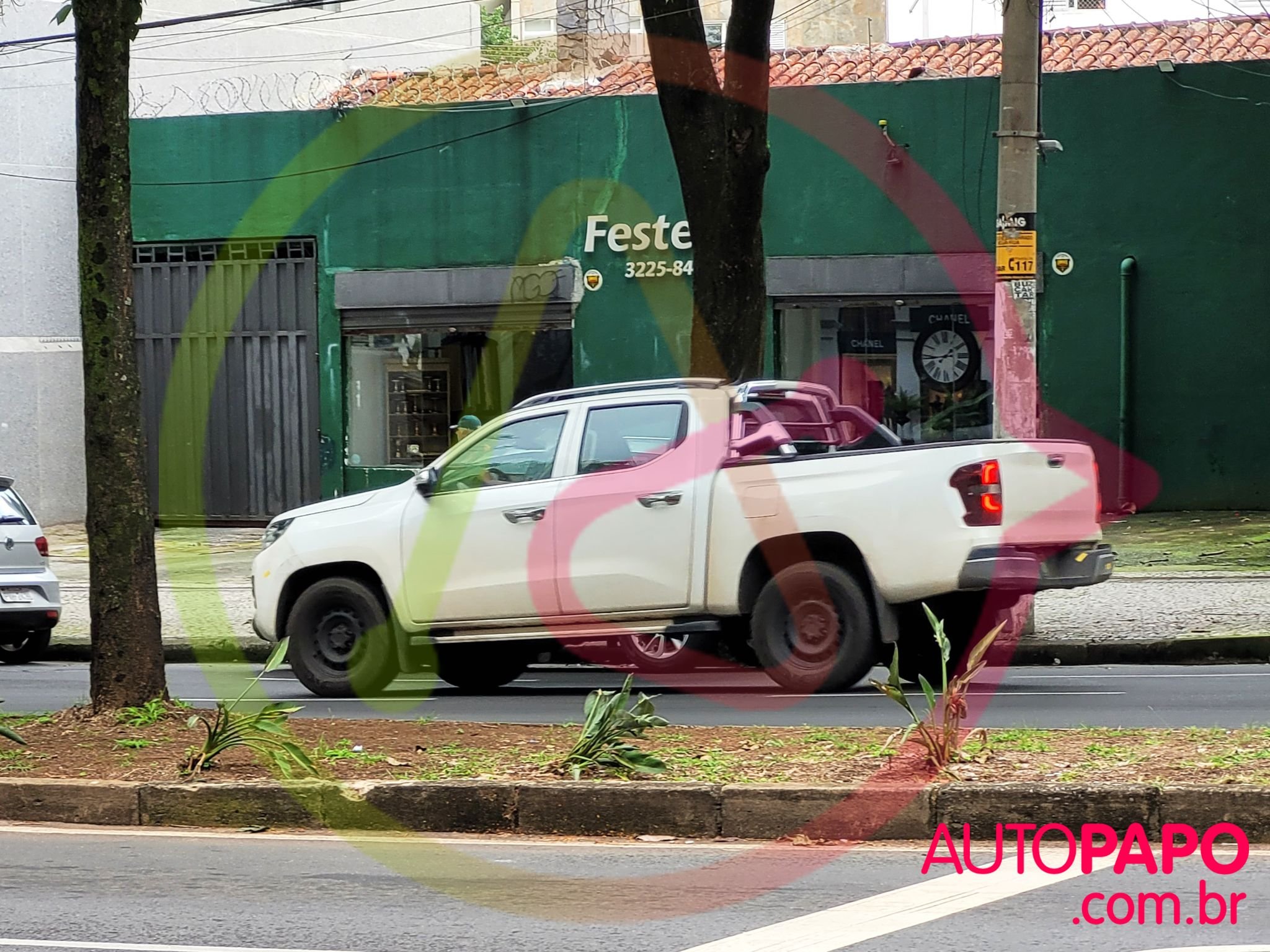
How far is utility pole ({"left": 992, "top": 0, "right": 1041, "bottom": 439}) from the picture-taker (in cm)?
1281

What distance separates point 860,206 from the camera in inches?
875

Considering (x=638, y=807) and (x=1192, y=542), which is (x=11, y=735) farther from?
(x=1192, y=542)

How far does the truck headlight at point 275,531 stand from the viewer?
12.0 m

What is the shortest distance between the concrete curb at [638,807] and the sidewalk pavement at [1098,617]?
641 cm

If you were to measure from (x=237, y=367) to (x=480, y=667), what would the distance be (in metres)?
13.8

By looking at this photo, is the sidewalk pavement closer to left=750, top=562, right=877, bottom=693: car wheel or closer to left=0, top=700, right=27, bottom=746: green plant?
left=750, top=562, right=877, bottom=693: car wheel

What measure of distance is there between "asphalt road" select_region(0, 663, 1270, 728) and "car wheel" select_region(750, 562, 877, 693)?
0.54ft

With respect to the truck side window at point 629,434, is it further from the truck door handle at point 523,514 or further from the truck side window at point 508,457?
the truck door handle at point 523,514

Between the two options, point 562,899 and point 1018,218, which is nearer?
point 562,899

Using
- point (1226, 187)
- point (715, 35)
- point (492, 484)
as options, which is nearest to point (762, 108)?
point (492, 484)

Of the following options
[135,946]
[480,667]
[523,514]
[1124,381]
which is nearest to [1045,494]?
[523,514]

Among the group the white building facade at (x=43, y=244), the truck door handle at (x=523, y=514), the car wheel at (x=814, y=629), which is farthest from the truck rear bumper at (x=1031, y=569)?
the white building facade at (x=43, y=244)

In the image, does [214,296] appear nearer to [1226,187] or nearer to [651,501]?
[1226,187]

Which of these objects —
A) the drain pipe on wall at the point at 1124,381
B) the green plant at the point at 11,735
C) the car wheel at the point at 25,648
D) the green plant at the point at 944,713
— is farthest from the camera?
the drain pipe on wall at the point at 1124,381
